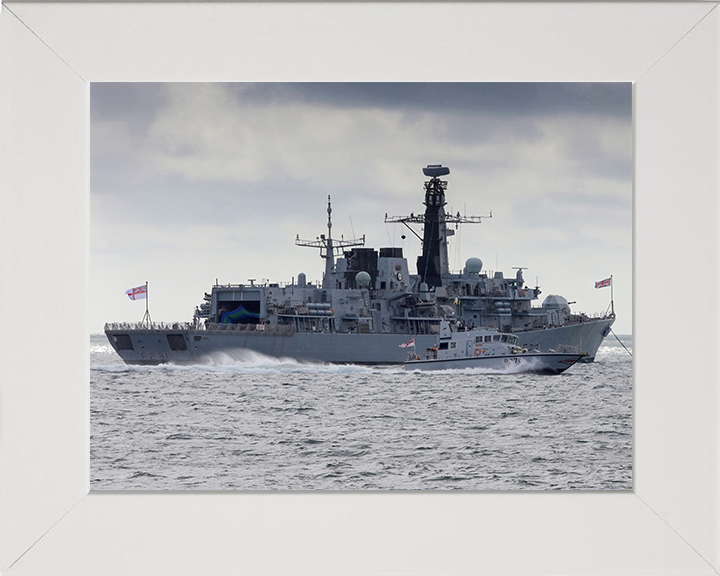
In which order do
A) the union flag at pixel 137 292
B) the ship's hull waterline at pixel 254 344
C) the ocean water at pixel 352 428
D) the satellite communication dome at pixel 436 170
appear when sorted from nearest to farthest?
the ocean water at pixel 352 428 < the union flag at pixel 137 292 < the ship's hull waterline at pixel 254 344 < the satellite communication dome at pixel 436 170

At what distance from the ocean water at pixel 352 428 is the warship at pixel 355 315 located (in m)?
0.56

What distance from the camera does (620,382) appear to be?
2342 centimetres

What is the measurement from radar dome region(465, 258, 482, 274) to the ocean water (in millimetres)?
4133

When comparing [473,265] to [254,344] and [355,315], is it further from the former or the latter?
[254,344]

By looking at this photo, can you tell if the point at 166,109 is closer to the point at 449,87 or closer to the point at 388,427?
the point at 449,87

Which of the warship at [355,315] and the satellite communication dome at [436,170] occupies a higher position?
the satellite communication dome at [436,170]

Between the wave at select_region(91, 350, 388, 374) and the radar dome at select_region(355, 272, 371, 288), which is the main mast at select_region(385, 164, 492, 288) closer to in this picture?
the radar dome at select_region(355, 272, 371, 288)

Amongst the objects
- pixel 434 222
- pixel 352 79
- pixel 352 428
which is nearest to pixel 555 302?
pixel 434 222

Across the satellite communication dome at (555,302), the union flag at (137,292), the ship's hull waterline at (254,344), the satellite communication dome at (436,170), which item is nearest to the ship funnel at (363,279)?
the ship's hull waterline at (254,344)

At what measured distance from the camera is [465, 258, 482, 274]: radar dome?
26.8 metres

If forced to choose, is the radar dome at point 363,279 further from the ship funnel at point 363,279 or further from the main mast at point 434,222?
the main mast at point 434,222

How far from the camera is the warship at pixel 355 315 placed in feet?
78.5

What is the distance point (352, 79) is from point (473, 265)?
75.6 feet
